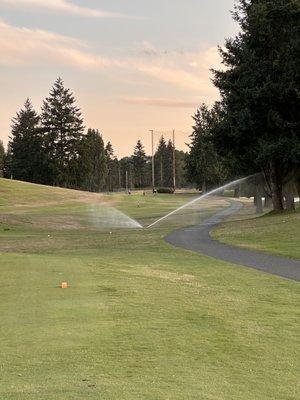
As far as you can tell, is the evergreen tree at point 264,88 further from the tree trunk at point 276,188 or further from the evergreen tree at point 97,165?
the evergreen tree at point 97,165

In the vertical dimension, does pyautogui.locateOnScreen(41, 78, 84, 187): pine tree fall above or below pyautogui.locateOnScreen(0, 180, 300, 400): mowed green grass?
above

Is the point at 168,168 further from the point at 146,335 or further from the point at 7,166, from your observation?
the point at 146,335

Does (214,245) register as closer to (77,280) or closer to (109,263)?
(109,263)

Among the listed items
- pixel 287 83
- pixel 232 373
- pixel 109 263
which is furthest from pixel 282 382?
pixel 287 83

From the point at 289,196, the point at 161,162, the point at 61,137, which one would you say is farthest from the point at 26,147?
the point at 289,196

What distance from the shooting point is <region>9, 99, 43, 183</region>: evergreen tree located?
121 metres

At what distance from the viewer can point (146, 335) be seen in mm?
7500

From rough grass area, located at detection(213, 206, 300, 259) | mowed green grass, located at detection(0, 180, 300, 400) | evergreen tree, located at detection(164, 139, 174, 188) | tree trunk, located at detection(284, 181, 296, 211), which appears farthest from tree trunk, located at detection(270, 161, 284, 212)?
evergreen tree, located at detection(164, 139, 174, 188)

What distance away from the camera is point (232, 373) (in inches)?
241

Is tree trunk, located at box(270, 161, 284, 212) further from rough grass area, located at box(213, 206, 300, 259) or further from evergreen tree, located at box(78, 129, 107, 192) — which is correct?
evergreen tree, located at box(78, 129, 107, 192)

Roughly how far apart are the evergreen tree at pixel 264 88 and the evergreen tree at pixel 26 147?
85072mm

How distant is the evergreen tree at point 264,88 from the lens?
36625 mm

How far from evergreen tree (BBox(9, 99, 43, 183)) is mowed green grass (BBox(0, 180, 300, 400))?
108 meters

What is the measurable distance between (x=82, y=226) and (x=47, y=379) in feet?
141
